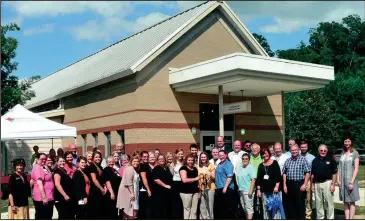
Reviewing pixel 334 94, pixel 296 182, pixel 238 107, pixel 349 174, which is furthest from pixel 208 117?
pixel 334 94

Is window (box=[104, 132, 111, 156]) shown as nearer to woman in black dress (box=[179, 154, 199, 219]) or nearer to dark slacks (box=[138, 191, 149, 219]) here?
dark slacks (box=[138, 191, 149, 219])

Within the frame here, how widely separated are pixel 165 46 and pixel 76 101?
7.07 meters

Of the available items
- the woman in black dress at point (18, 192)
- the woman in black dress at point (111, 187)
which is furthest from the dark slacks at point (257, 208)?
the woman in black dress at point (18, 192)

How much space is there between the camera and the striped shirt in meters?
11.3

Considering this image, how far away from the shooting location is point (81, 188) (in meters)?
10.8

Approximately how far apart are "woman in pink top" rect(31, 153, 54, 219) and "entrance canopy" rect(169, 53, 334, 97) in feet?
27.8

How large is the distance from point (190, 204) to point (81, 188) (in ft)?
8.11

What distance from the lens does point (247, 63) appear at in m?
17.5

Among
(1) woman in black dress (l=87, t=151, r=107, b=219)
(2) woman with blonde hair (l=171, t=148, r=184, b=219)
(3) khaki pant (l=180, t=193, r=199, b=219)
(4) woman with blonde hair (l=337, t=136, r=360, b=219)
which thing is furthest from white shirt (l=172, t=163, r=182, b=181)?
(4) woman with blonde hair (l=337, t=136, r=360, b=219)

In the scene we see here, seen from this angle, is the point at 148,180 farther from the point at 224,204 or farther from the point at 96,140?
the point at 96,140

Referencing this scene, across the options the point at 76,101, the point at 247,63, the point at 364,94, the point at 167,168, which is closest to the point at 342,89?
the point at 364,94

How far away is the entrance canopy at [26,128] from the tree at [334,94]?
33475 mm

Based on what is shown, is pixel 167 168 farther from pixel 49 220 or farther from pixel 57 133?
pixel 57 133

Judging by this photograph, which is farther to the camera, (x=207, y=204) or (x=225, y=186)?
(x=207, y=204)
